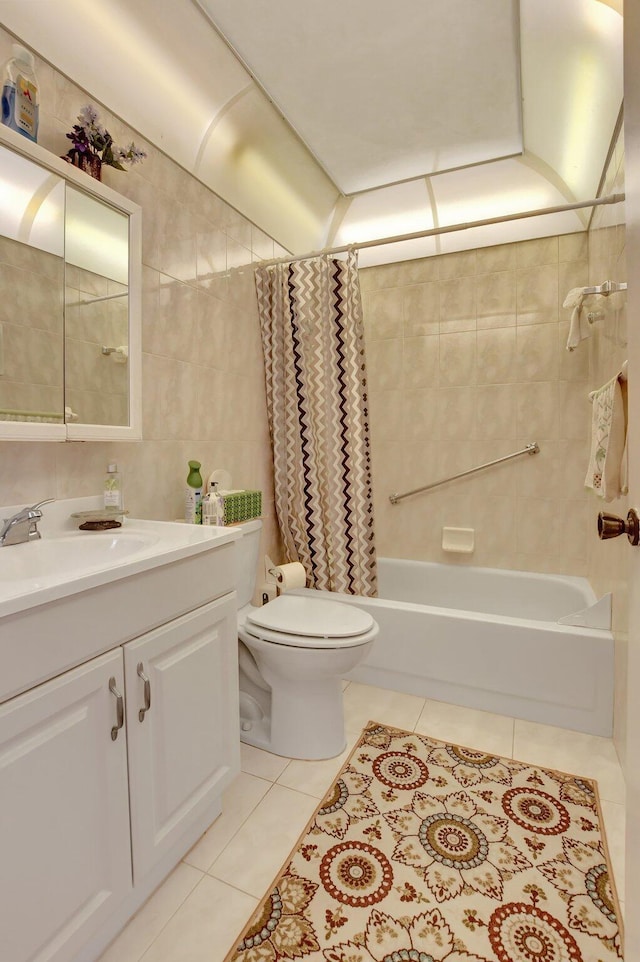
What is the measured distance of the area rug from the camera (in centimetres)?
105

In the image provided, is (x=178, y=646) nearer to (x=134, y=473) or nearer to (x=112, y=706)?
(x=112, y=706)

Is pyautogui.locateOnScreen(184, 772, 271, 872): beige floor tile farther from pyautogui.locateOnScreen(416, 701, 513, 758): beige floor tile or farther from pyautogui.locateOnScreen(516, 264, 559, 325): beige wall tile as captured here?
pyautogui.locateOnScreen(516, 264, 559, 325): beige wall tile

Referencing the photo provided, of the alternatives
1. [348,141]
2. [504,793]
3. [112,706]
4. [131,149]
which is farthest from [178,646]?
[348,141]

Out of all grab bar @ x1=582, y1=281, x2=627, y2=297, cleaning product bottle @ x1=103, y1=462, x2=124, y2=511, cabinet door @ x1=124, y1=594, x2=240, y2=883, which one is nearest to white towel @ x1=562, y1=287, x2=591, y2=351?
grab bar @ x1=582, y1=281, x2=627, y2=297

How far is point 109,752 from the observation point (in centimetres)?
97

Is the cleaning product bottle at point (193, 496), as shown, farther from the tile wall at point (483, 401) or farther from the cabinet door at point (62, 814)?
the tile wall at point (483, 401)

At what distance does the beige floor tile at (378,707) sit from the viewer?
191 cm

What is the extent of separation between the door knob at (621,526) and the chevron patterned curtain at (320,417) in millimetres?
1466

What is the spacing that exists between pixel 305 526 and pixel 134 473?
0.94 meters

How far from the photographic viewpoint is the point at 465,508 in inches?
108

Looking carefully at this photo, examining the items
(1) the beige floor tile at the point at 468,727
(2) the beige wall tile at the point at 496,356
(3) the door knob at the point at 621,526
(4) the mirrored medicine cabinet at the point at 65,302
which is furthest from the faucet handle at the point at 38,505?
(2) the beige wall tile at the point at 496,356

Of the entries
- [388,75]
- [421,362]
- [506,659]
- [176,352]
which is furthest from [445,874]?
[388,75]

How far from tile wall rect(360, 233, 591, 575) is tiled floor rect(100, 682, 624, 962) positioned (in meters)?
1.01

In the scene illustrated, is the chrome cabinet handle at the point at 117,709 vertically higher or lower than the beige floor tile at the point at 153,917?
higher
